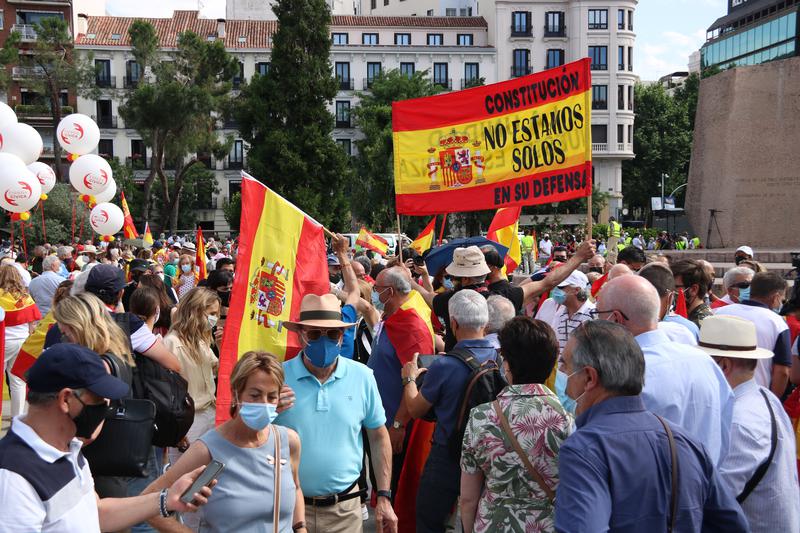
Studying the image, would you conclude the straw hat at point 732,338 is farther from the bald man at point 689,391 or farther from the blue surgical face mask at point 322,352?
the blue surgical face mask at point 322,352

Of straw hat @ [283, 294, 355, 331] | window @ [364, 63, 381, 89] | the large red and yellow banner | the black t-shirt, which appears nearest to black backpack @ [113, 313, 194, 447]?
straw hat @ [283, 294, 355, 331]

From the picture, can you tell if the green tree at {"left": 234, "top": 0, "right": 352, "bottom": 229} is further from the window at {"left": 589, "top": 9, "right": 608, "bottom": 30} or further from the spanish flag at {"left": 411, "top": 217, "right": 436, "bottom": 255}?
the spanish flag at {"left": 411, "top": 217, "right": 436, "bottom": 255}

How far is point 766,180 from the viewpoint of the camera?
640 inches

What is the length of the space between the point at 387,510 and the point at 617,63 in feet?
216

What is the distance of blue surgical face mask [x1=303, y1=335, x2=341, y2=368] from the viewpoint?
13.6 ft

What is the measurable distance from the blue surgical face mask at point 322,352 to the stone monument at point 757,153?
554 inches

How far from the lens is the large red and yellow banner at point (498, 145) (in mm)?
7855

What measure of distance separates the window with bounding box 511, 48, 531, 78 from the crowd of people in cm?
6246

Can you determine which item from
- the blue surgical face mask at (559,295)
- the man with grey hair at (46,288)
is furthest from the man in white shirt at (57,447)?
the man with grey hair at (46,288)

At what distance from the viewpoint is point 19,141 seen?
51.4 ft

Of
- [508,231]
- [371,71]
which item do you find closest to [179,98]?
[371,71]

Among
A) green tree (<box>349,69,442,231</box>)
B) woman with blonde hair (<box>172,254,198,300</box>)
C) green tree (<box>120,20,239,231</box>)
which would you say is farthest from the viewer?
green tree (<box>349,69,442,231</box>)

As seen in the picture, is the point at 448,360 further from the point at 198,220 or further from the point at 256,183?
the point at 198,220

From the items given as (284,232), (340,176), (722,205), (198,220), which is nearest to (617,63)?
(340,176)
